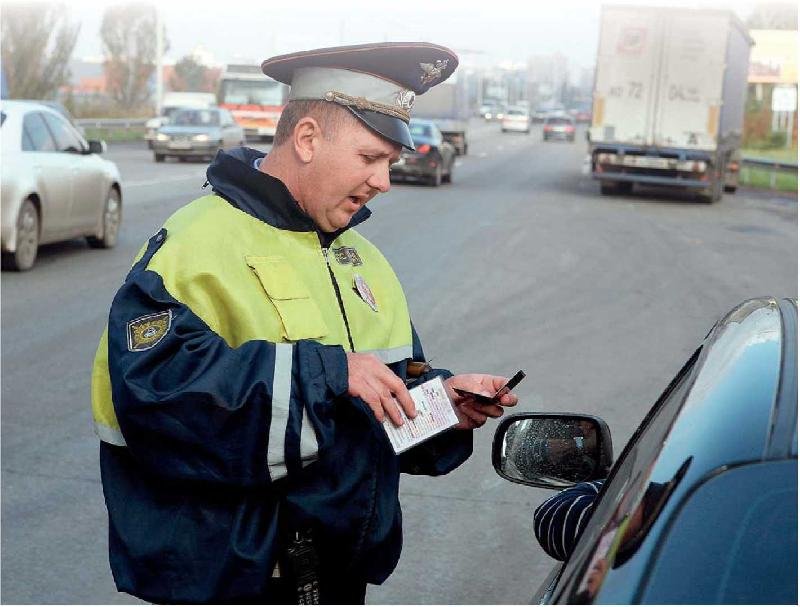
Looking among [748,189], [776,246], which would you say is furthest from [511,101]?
[776,246]

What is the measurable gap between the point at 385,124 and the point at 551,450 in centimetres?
76

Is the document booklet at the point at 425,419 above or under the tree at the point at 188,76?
under

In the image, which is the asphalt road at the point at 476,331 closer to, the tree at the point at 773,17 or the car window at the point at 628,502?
the car window at the point at 628,502

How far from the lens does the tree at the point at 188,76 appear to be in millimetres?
78000

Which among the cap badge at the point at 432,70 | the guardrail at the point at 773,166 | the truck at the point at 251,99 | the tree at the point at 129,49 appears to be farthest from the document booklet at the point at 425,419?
the tree at the point at 129,49

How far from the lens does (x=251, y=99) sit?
43938 millimetres

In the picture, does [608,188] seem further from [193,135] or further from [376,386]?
[376,386]

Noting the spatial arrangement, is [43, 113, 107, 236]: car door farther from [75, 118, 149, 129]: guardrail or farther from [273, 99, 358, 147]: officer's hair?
[75, 118, 149, 129]: guardrail

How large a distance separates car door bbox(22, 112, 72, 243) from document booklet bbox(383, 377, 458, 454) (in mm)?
10830

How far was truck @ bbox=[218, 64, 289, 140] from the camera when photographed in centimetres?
4366

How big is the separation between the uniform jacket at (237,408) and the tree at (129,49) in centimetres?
5720

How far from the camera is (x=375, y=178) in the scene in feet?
A: 9.08

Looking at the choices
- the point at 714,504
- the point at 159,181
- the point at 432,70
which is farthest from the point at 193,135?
the point at 714,504

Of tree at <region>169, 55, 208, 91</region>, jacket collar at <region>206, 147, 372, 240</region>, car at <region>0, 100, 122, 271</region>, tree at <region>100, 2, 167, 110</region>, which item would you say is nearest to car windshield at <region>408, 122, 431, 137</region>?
car at <region>0, 100, 122, 271</region>
